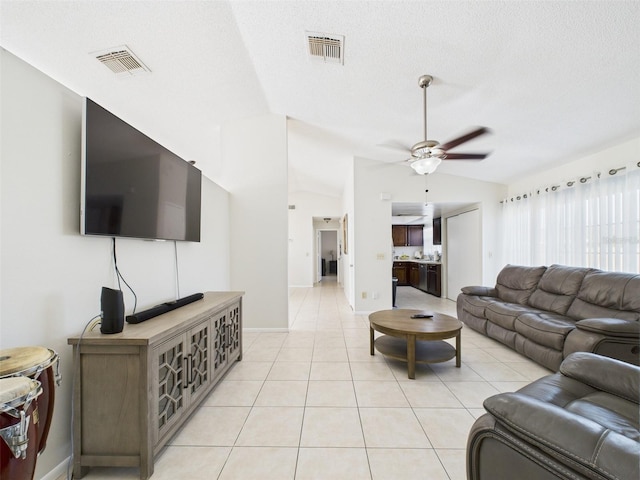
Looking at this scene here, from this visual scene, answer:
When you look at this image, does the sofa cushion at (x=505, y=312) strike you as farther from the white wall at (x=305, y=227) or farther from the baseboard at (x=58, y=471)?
the white wall at (x=305, y=227)

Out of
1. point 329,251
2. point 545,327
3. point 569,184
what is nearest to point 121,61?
point 545,327

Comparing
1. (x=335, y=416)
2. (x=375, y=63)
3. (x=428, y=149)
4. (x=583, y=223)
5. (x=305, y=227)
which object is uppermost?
(x=375, y=63)

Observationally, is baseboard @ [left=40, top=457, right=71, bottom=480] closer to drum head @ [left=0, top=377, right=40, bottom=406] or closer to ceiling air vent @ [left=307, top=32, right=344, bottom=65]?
drum head @ [left=0, top=377, right=40, bottom=406]

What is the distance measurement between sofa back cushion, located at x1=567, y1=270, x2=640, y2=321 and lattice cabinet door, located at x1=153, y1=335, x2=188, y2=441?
372 centimetres

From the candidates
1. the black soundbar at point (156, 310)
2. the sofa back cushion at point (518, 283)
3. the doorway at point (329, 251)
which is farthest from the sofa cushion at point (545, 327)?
the doorway at point (329, 251)

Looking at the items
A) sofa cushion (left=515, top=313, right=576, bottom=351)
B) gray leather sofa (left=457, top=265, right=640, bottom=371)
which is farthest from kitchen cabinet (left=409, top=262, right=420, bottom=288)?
sofa cushion (left=515, top=313, right=576, bottom=351)

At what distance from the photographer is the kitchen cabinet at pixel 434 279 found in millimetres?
6570

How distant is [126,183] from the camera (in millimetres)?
1781

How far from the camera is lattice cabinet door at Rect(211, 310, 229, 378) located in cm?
229

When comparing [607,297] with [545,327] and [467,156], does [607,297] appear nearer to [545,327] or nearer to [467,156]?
[545,327]

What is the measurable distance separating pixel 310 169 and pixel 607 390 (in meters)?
5.61

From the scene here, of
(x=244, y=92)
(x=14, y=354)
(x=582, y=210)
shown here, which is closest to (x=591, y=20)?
(x=582, y=210)

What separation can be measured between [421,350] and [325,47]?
10.0 ft

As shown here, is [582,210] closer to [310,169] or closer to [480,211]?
[480,211]
